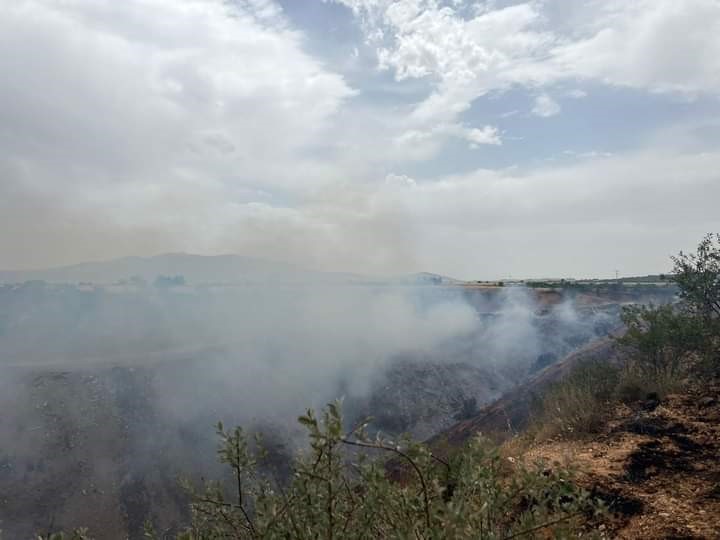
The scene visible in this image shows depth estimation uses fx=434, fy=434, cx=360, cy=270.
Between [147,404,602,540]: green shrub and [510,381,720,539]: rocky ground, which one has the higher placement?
[147,404,602,540]: green shrub

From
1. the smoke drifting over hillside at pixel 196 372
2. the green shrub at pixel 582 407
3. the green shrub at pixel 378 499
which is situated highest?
the green shrub at pixel 378 499

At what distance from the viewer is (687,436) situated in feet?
26.8

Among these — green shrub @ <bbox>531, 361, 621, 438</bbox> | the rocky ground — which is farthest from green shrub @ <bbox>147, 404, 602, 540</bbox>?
→ green shrub @ <bbox>531, 361, 621, 438</bbox>

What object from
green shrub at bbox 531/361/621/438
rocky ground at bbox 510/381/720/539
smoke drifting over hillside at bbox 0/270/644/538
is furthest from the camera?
smoke drifting over hillside at bbox 0/270/644/538

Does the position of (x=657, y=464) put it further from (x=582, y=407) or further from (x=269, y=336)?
(x=269, y=336)

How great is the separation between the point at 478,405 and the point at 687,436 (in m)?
20.8

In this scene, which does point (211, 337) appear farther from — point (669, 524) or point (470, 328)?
point (669, 524)

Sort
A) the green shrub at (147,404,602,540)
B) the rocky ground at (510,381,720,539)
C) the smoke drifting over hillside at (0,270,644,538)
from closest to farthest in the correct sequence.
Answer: the green shrub at (147,404,602,540) → the rocky ground at (510,381,720,539) → the smoke drifting over hillside at (0,270,644,538)

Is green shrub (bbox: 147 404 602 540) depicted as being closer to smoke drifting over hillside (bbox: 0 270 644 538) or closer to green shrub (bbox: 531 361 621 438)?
green shrub (bbox: 531 361 621 438)

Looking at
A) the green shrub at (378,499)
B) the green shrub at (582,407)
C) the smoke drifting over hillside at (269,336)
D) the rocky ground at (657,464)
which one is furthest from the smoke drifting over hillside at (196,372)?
the green shrub at (378,499)

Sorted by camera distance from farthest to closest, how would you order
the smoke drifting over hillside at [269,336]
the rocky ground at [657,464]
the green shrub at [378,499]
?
the smoke drifting over hillside at [269,336] → the rocky ground at [657,464] → the green shrub at [378,499]

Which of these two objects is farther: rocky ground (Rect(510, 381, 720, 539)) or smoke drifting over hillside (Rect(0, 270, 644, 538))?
smoke drifting over hillside (Rect(0, 270, 644, 538))

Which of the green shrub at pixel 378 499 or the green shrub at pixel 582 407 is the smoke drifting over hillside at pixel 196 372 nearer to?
the green shrub at pixel 582 407

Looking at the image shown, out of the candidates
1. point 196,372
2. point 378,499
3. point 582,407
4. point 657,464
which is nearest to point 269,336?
point 196,372
